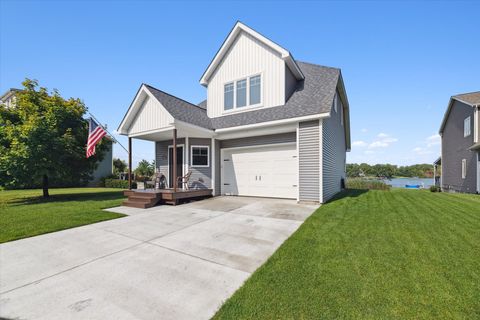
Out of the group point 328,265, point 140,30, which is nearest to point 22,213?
point 140,30

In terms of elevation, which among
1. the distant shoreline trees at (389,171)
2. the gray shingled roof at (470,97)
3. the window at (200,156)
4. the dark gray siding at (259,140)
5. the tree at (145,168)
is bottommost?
the distant shoreline trees at (389,171)

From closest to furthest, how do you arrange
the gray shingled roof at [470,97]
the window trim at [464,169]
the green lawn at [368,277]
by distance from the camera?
the green lawn at [368,277]
the gray shingled roof at [470,97]
the window trim at [464,169]

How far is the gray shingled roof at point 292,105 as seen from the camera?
8305 mm

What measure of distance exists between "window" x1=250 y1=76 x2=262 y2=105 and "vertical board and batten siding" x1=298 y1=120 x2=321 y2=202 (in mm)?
2898

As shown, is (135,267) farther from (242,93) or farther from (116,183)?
(116,183)

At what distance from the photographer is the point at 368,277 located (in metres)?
2.77

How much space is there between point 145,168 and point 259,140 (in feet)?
87.8

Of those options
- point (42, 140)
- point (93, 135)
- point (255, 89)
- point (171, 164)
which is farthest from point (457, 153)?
point (42, 140)

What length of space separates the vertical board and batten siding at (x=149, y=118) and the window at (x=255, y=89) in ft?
13.9

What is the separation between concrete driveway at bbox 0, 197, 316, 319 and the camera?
7.63 ft

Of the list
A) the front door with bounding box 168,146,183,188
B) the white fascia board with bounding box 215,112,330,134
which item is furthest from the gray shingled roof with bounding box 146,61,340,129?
the front door with bounding box 168,146,183,188

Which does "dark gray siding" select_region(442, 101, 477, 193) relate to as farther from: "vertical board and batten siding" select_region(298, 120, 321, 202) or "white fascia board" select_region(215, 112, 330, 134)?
"white fascia board" select_region(215, 112, 330, 134)

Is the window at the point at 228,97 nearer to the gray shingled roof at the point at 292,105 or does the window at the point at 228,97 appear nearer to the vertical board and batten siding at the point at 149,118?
the gray shingled roof at the point at 292,105

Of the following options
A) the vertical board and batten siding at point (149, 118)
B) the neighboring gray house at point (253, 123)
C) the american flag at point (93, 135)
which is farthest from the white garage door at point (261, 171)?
the american flag at point (93, 135)
